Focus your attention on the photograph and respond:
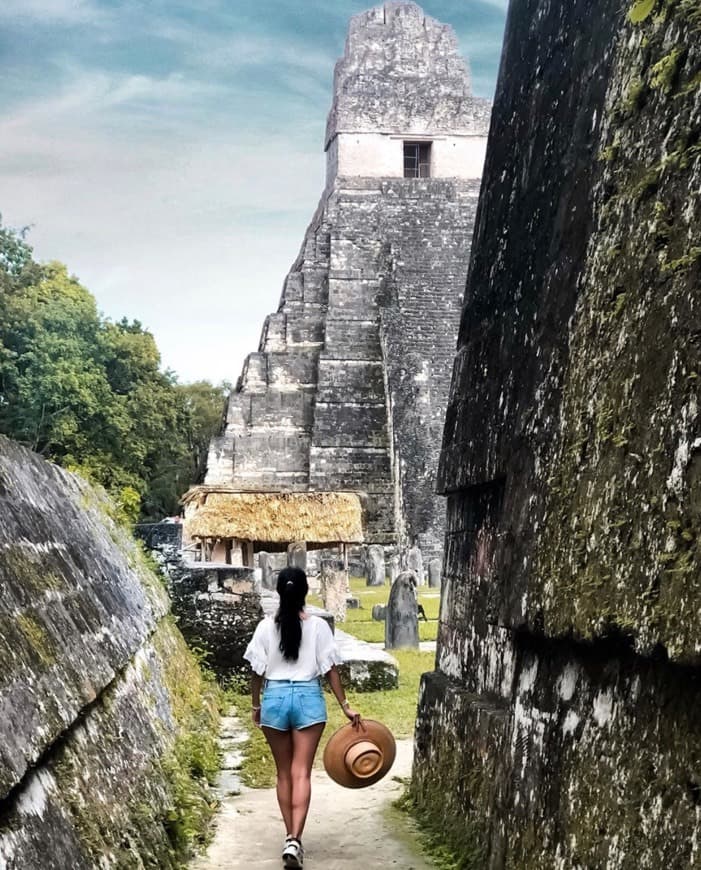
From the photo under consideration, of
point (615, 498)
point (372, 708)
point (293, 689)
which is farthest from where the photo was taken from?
point (372, 708)

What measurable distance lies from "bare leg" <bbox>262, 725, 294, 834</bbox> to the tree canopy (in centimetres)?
2231

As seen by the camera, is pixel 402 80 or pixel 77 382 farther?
pixel 402 80

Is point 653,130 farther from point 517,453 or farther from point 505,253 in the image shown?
point 505,253

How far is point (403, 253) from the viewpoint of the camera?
32.5m

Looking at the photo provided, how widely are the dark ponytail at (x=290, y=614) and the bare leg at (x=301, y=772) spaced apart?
319 millimetres

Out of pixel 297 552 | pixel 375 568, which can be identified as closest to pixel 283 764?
pixel 297 552

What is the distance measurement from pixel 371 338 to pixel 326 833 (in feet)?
83.5

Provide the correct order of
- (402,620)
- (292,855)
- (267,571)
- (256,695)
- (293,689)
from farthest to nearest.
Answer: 1. (267,571)
2. (402,620)
3. (256,695)
4. (293,689)
5. (292,855)

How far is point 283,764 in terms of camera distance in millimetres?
4754

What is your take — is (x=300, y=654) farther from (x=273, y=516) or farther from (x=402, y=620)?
(x=273, y=516)

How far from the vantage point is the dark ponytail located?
15.7ft

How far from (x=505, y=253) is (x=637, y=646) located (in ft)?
10.1

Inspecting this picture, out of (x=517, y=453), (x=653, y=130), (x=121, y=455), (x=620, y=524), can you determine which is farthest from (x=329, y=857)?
(x=121, y=455)

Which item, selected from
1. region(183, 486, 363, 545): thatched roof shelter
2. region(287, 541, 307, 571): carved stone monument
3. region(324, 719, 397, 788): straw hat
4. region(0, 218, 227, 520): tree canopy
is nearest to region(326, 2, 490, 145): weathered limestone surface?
region(0, 218, 227, 520): tree canopy
